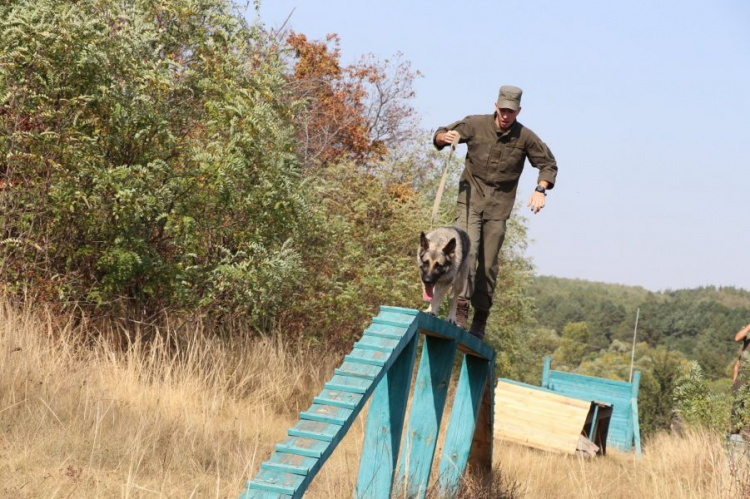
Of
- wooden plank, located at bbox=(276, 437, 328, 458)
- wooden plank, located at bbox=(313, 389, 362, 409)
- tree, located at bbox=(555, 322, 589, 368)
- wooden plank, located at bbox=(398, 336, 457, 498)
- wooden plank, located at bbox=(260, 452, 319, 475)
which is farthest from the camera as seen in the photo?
tree, located at bbox=(555, 322, 589, 368)

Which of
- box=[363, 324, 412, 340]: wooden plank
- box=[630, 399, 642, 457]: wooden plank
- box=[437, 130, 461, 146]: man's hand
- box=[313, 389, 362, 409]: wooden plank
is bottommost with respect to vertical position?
box=[630, 399, 642, 457]: wooden plank

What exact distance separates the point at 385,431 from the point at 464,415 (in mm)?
2667

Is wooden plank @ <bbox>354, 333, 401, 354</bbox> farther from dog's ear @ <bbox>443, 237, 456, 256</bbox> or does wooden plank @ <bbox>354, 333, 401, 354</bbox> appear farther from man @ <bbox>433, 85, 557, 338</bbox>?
man @ <bbox>433, 85, 557, 338</bbox>

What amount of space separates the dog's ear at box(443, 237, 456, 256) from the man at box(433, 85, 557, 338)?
2.13 feet

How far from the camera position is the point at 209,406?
9.20m

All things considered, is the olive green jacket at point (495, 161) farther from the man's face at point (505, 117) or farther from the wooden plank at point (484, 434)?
the wooden plank at point (484, 434)

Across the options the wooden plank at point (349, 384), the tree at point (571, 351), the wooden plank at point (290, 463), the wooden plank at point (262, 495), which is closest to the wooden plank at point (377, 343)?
the wooden plank at point (349, 384)

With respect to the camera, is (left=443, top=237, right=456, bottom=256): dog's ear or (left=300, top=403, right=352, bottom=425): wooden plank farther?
(left=443, top=237, right=456, bottom=256): dog's ear

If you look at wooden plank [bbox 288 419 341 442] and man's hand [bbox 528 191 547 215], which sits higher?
man's hand [bbox 528 191 547 215]

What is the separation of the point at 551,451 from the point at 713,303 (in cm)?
15199

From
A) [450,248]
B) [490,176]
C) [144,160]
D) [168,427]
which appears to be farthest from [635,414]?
[168,427]

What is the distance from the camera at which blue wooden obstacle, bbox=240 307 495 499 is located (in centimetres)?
392

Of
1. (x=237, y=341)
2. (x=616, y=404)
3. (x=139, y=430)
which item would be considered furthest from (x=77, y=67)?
(x=616, y=404)

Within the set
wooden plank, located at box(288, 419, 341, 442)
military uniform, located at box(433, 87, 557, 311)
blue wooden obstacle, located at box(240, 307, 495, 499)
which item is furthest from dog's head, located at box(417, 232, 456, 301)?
wooden plank, located at box(288, 419, 341, 442)
